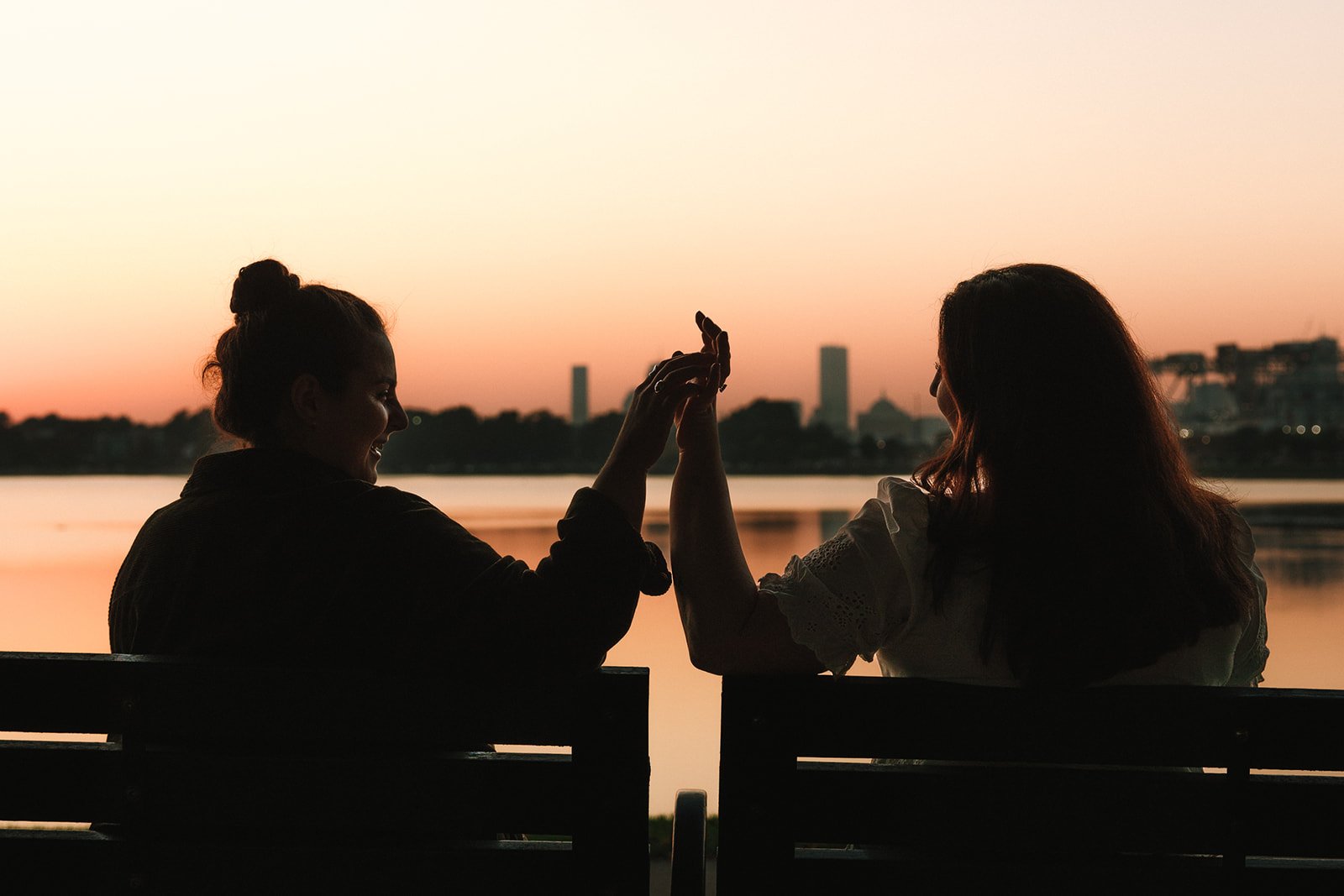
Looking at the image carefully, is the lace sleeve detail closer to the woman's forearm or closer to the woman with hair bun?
the woman's forearm

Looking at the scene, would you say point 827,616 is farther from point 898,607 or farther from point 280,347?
point 280,347

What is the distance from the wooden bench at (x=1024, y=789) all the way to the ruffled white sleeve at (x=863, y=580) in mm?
130

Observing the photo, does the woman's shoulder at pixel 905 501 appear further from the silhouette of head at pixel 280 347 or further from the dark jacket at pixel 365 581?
the silhouette of head at pixel 280 347

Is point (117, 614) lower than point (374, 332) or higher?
lower

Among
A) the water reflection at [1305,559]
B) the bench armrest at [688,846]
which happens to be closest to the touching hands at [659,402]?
the bench armrest at [688,846]

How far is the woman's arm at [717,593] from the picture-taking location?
1504 mm

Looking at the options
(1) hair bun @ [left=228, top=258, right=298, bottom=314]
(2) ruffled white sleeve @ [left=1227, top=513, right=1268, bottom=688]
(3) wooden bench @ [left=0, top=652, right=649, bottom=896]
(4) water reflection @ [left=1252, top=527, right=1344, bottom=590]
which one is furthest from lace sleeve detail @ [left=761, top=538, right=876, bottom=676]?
(4) water reflection @ [left=1252, top=527, right=1344, bottom=590]

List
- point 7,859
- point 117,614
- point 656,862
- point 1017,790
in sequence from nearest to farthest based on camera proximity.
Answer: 1. point 1017,790
2. point 7,859
3. point 117,614
4. point 656,862

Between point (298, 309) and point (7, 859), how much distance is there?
0.74 meters

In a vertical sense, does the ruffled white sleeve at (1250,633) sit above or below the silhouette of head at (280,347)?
below

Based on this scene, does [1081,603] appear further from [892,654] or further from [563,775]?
[563,775]

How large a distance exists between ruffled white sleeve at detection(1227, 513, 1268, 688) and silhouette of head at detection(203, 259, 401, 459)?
46.4 inches

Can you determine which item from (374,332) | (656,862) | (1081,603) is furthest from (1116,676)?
(656,862)

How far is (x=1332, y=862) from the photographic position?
1.40 metres
